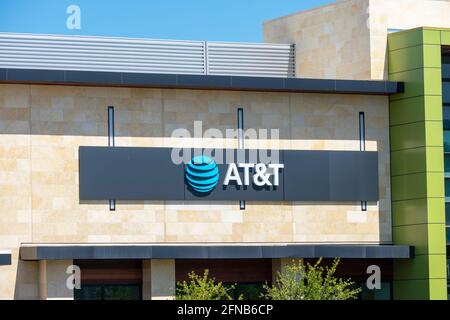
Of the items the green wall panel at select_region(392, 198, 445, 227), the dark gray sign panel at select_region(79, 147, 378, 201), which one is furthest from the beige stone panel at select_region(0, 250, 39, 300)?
the green wall panel at select_region(392, 198, 445, 227)

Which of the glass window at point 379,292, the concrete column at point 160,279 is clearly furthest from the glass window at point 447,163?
the concrete column at point 160,279

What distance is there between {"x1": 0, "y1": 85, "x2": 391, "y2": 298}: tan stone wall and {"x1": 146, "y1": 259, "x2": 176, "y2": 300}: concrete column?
95 cm

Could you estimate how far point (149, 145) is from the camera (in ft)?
143

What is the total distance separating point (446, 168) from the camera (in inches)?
1797

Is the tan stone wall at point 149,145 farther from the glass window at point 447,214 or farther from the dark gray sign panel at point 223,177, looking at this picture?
the glass window at point 447,214

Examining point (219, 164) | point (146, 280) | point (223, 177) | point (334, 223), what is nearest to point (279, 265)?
point (334, 223)

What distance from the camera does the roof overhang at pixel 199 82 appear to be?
1667 inches

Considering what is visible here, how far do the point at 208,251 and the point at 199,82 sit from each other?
5.94m

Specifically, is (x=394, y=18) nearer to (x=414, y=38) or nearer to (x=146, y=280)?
(x=414, y=38)

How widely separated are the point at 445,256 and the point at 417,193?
8.05 ft

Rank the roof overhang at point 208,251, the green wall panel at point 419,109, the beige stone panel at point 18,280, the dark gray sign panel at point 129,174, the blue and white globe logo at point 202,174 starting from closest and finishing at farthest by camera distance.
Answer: the roof overhang at point 208,251
the beige stone panel at point 18,280
the dark gray sign panel at point 129,174
the blue and white globe logo at point 202,174
the green wall panel at point 419,109

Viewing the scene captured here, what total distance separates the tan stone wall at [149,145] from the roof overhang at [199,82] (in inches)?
19.2

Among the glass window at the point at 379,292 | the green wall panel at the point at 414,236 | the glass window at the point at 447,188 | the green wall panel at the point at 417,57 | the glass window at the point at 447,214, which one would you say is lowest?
the glass window at the point at 379,292
